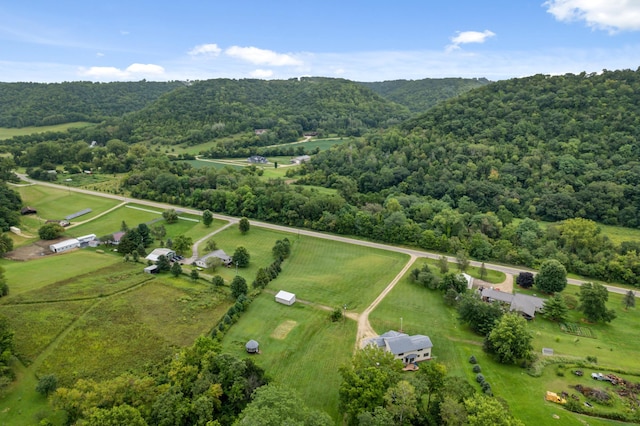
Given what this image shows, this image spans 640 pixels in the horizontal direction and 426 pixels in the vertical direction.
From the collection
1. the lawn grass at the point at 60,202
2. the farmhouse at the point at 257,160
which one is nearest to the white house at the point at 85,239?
the lawn grass at the point at 60,202

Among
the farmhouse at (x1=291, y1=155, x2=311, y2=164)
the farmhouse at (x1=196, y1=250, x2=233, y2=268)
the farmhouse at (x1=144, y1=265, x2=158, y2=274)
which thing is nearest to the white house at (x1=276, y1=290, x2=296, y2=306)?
the farmhouse at (x1=196, y1=250, x2=233, y2=268)

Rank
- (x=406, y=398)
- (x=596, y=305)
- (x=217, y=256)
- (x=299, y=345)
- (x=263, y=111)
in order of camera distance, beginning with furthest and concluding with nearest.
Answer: (x=263, y=111) → (x=217, y=256) → (x=596, y=305) → (x=299, y=345) → (x=406, y=398)

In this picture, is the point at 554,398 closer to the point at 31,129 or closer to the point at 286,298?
the point at 286,298

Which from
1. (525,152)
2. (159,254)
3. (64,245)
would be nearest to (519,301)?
(159,254)

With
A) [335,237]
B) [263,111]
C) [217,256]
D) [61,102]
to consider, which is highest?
[61,102]

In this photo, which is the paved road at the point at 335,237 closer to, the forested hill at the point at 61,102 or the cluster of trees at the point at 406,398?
the cluster of trees at the point at 406,398

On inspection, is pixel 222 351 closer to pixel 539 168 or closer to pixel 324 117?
pixel 539 168

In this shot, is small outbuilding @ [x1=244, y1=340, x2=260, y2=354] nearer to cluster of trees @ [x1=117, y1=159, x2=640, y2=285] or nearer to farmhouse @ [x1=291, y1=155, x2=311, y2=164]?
cluster of trees @ [x1=117, y1=159, x2=640, y2=285]
